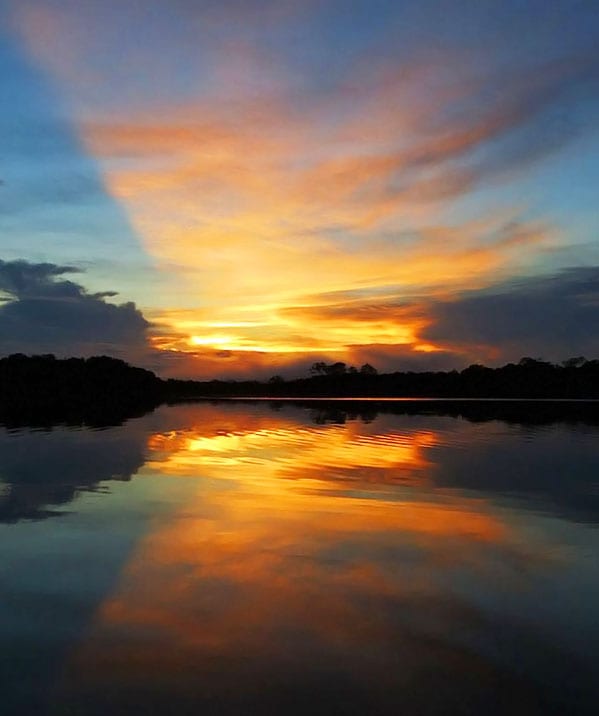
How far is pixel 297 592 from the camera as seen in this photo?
927cm

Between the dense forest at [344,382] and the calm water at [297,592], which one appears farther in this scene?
the dense forest at [344,382]

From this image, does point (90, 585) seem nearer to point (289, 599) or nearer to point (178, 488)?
point (289, 599)

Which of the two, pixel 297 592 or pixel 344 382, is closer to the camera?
pixel 297 592

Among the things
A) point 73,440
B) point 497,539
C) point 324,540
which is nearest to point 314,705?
point 324,540

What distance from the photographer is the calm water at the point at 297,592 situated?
6.50 meters

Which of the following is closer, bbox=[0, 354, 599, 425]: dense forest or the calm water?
the calm water


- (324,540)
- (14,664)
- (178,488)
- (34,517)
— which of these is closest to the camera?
(14,664)

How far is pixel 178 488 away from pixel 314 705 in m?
11.3

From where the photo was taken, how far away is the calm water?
650 cm

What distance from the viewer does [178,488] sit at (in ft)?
56.3

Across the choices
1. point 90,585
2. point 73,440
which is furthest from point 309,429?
point 90,585

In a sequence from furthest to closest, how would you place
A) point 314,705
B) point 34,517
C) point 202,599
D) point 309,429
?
point 309,429, point 34,517, point 202,599, point 314,705

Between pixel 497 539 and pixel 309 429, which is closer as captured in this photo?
pixel 497 539

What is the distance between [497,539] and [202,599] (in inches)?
217
